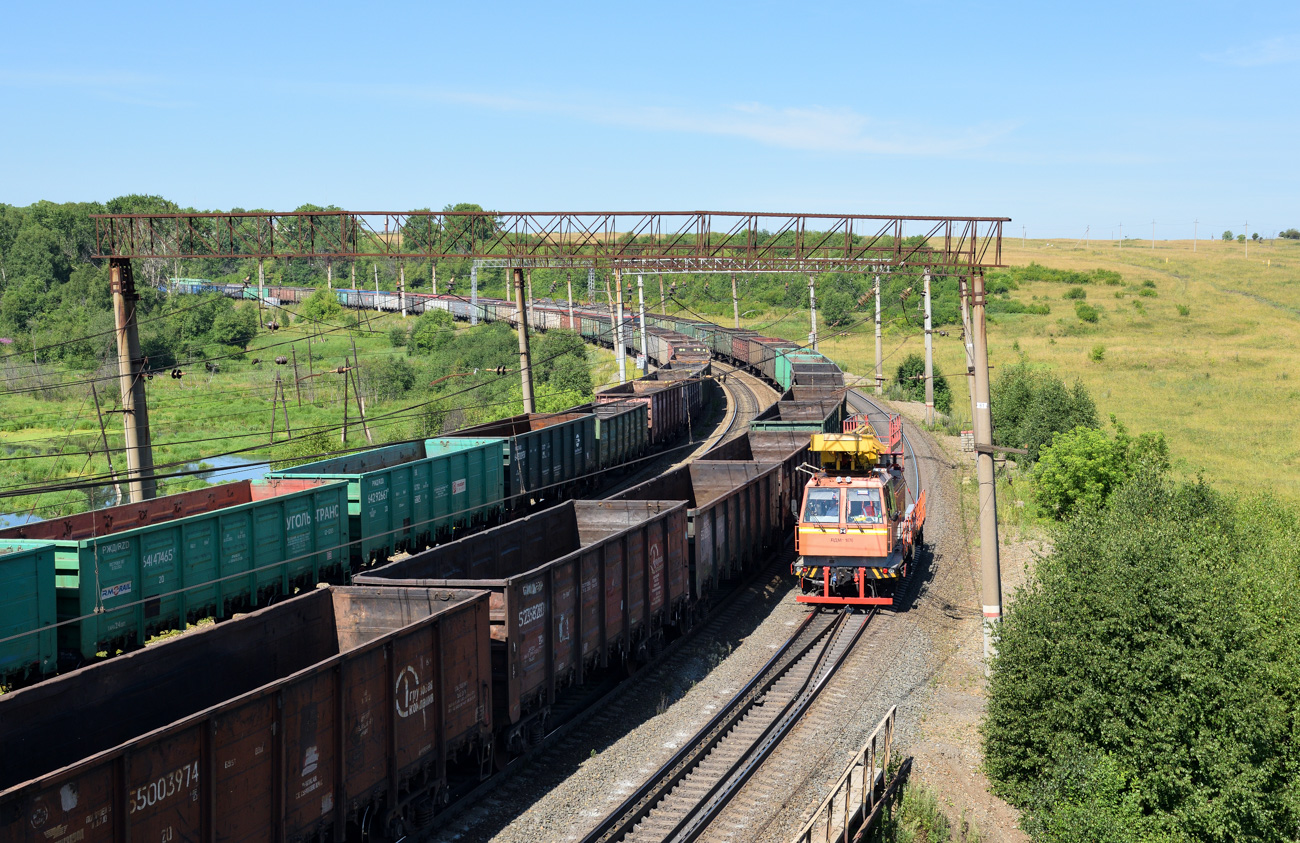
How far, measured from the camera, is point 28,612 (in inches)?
618

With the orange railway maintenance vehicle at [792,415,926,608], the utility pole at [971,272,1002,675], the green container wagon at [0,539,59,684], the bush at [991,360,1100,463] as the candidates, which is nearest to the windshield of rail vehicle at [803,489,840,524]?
the orange railway maintenance vehicle at [792,415,926,608]

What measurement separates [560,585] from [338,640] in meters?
3.32

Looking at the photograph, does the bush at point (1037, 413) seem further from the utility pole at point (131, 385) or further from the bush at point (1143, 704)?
the utility pole at point (131, 385)

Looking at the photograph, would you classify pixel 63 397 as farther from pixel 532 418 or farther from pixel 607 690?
pixel 607 690

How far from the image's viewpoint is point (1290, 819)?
48.3ft

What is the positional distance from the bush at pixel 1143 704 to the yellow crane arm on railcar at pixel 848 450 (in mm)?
7641

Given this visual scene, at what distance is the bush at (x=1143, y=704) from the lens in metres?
13.7

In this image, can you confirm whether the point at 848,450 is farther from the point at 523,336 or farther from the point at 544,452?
the point at 523,336

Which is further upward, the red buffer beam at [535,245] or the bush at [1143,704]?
the red buffer beam at [535,245]

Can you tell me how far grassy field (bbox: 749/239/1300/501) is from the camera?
50.4 meters

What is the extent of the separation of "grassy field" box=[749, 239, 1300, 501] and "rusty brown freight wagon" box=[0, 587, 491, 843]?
25267 millimetres

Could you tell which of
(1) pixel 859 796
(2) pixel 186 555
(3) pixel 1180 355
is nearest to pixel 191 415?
(2) pixel 186 555

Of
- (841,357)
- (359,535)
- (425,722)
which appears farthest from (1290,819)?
(841,357)

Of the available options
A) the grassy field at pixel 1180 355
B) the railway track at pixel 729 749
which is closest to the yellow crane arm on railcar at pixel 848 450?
the railway track at pixel 729 749
